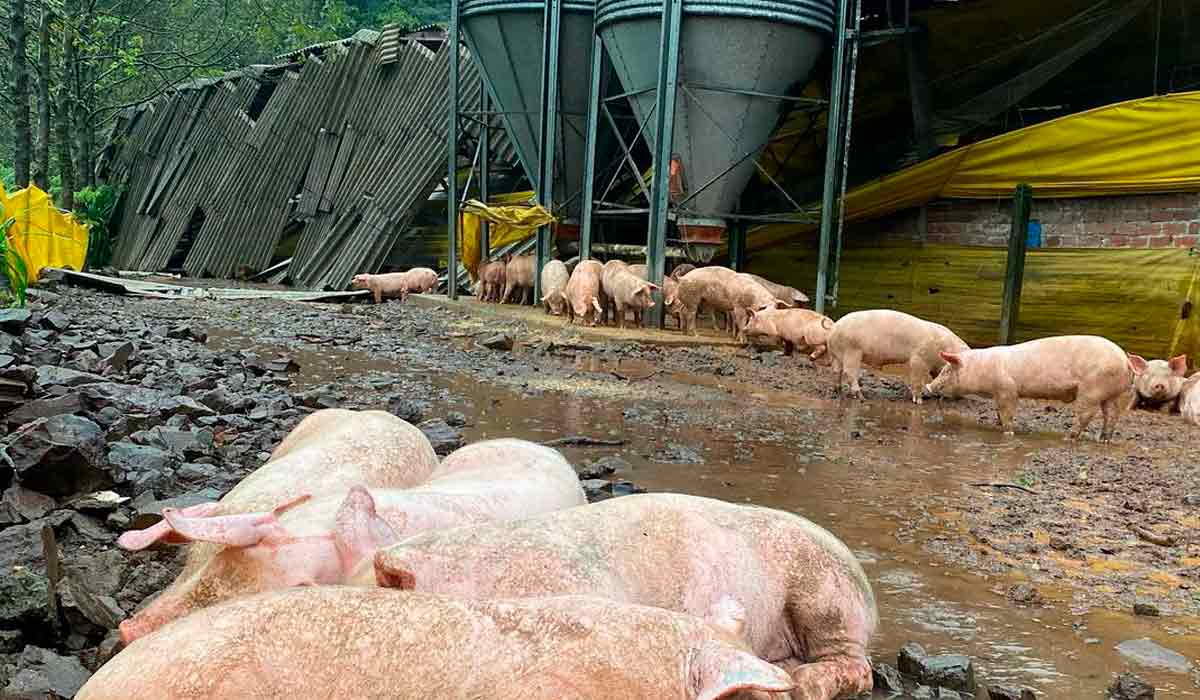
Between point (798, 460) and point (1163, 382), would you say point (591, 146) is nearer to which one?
point (1163, 382)

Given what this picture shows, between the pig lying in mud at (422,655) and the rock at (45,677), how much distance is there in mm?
548

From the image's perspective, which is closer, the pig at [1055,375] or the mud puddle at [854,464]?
the mud puddle at [854,464]

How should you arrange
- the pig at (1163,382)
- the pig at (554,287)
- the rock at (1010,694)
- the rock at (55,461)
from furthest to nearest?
1. the pig at (554,287)
2. the pig at (1163,382)
3. the rock at (55,461)
4. the rock at (1010,694)

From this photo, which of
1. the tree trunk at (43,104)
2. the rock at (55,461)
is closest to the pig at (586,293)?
the rock at (55,461)

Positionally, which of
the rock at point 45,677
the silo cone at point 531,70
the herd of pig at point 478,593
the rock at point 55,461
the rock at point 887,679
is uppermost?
the silo cone at point 531,70

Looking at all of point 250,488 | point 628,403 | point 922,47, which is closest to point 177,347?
point 628,403

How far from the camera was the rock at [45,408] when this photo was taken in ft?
16.1

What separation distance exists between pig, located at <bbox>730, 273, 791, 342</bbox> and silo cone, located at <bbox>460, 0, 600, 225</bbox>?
4674 mm

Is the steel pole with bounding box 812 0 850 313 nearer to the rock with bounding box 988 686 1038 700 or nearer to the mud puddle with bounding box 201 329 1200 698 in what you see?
the mud puddle with bounding box 201 329 1200 698

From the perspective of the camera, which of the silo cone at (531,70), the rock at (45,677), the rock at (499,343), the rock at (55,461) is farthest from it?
the silo cone at (531,70)

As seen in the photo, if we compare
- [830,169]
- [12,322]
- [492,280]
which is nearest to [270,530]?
[12,322]

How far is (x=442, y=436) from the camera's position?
586 centimetres

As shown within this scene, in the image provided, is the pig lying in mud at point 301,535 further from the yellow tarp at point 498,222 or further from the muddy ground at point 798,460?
the yellow tarp at point 498,222

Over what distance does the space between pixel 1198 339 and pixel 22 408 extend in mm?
9491
